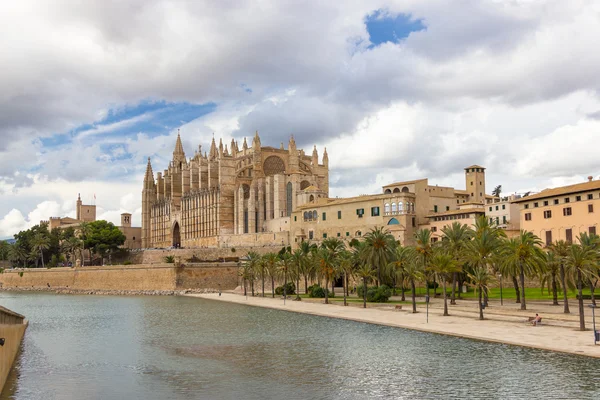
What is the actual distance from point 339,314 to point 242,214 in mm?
50814

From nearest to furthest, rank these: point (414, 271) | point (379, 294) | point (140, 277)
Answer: point (414, 271)
point (379, 294)
point (140, 277)

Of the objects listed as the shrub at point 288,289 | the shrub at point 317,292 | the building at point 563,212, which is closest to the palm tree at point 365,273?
the shrub at point 317,292

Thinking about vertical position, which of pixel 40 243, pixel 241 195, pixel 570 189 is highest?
pixel 241 195

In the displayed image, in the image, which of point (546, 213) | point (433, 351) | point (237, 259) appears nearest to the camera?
point (433, 351)

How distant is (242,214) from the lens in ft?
298

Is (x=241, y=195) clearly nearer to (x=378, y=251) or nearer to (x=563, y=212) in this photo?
(x=378, y=251)

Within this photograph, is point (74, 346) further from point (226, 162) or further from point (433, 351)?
point (226, 162)

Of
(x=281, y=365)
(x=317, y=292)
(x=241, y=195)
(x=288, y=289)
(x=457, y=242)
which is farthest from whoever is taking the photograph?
(x=241, y=195)

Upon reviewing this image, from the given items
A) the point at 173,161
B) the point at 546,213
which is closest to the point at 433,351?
the point at 546,213

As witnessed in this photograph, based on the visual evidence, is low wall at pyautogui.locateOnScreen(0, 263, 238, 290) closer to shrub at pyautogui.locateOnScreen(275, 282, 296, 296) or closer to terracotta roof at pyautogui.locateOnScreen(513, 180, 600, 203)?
shrub at pyautogui.locateOnScreen(275, 282, 296, 296)

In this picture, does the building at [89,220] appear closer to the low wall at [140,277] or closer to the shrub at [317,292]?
the low wall at [140,277]

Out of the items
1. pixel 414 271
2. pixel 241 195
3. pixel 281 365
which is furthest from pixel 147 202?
pixel 281 365

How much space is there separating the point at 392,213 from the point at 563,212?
1795cm

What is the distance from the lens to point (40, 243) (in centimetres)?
10038
